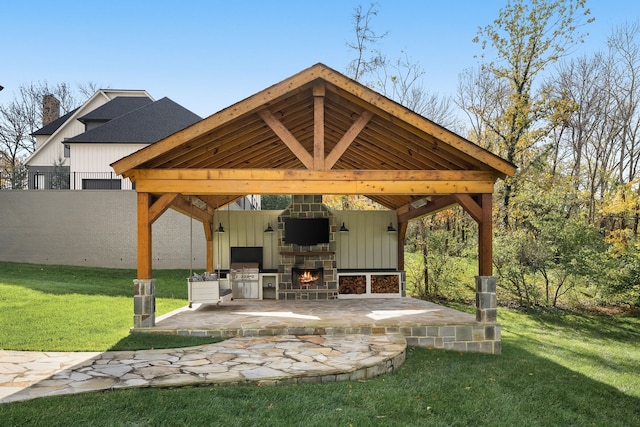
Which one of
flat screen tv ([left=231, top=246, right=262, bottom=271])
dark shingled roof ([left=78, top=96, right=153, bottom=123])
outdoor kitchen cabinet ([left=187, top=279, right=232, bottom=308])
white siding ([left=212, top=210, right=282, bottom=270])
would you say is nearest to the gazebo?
outdoor kitchen cabinet ([left=187, top=279, right=232, bottom=308])

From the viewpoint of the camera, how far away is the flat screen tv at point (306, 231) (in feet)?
38.6

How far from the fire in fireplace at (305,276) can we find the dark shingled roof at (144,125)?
11663 millimetres

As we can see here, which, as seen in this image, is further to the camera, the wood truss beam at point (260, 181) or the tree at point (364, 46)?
the tree at point (364, 46)

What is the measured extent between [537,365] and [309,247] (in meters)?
5.65

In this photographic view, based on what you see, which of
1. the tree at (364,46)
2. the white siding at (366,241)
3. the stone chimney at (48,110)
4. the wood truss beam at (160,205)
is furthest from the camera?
the stone chimney at (48,110)

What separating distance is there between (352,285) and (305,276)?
3.86 ft

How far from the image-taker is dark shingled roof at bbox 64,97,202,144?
22.0m

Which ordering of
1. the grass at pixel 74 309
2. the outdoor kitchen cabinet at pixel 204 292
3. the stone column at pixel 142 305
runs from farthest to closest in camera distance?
the outdoor kitchen cabinet at pixel 204 292
the stone column at pixel 142 305
the grass at pixel 74 309

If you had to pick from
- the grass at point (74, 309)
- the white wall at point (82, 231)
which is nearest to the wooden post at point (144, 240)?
the grass at point (74, 309)

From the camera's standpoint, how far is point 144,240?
7.75m

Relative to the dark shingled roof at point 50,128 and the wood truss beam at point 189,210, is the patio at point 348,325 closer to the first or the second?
the wood truss beam at point 189,210

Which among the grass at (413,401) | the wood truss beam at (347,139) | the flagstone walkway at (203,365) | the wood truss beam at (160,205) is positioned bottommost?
the grass at (413,401)

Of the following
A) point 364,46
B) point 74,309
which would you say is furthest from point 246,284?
point 364,46

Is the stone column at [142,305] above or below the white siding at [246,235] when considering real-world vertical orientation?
below
